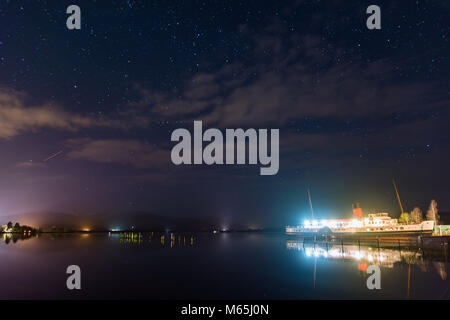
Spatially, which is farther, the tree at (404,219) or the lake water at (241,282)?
the tree at (404,219)

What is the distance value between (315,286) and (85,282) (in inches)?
1039

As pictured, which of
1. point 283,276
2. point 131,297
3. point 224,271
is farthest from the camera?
point 224,271

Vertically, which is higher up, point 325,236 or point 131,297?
point 131,297

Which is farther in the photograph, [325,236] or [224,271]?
[325,236]

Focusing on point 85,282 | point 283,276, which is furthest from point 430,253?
point 85,282

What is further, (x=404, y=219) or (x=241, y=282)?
(x=404, y=219)

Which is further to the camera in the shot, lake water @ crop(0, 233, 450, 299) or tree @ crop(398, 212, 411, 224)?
tree @ crop(398, 212, 411, 224)

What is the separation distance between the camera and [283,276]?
1453 inches
